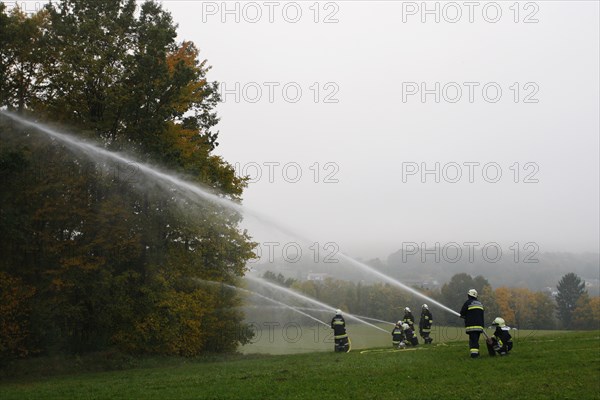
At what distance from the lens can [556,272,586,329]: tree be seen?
7578 centimetres

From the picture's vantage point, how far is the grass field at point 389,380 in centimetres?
1182

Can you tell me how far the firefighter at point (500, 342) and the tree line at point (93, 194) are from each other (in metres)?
16.4

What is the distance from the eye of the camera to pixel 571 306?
266ft

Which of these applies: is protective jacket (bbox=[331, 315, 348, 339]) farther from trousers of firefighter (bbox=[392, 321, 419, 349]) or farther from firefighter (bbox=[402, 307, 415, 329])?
firefighter (bbox=[402, 307, 415, 329])

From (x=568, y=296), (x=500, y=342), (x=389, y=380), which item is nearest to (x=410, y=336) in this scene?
(x=500, y=342)

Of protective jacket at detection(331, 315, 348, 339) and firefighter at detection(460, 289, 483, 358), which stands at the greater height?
firefighter at detection(460, 289, 483, 358)

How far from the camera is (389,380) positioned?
534 inches

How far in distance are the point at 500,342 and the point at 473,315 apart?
1.10 meters

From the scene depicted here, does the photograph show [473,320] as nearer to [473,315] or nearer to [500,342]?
[473,315]

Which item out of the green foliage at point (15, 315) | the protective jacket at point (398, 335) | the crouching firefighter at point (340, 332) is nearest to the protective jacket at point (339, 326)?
the crouching firefighter at point (340, 332)

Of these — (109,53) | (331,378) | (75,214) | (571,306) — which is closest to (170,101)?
(109,53)

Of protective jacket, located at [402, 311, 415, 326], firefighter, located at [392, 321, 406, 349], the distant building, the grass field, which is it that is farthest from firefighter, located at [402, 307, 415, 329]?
the distant building

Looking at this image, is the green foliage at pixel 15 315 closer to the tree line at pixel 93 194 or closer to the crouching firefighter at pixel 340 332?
the tree line at pixel 93 194

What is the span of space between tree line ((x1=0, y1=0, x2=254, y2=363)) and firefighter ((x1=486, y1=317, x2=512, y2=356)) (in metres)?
16.4
